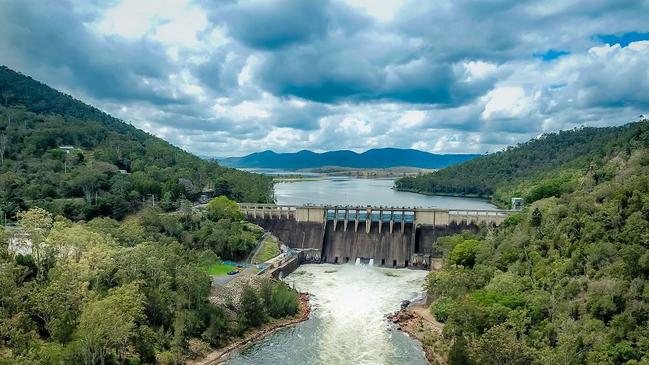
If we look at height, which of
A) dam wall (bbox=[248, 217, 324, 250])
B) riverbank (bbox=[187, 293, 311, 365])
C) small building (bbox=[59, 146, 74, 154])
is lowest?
riverbank (bbox=[187, 293, 311, 365])

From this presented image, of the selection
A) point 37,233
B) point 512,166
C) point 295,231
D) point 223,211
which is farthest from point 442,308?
point 512,166

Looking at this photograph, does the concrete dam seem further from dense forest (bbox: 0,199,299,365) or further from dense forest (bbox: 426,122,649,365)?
dense forest (bbox: 0,199,299,365)

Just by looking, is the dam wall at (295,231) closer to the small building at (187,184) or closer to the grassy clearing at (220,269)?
the grassy clearing at (220,269)

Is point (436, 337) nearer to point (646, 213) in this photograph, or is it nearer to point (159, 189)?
point (646, 213)

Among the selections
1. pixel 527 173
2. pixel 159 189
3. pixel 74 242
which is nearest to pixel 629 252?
pixel 74 242

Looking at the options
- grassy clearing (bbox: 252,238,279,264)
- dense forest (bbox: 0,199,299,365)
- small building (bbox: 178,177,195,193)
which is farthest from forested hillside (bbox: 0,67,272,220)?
dense forest (bbox: 0,199,299,365)

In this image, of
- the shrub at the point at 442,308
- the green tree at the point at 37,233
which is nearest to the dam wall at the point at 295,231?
A: the shrub at the point at 442,308
